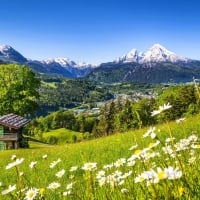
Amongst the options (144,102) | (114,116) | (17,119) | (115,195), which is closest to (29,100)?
(17,119)

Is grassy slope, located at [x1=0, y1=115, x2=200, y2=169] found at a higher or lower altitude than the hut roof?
higher

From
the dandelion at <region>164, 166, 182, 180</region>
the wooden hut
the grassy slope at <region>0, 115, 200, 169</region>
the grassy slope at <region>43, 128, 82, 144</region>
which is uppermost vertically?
the dandelion at <region>164, 166, 182, 180</region>

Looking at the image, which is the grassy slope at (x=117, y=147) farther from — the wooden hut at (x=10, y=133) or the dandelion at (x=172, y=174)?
the wooden hut at (x=10, y=133)

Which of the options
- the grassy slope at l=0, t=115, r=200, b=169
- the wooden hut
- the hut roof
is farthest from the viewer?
the hut roof

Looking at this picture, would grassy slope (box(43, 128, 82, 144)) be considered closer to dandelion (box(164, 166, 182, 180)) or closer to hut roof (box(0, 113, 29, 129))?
hut roof (box(0, 113, 29, 129))

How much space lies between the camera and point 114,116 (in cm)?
11738

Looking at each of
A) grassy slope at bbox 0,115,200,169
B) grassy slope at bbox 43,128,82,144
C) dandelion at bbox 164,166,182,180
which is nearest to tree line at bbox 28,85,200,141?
grassy slope at bbox 43,128,82,144

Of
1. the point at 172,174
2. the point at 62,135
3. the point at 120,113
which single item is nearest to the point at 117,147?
the point at 172,174

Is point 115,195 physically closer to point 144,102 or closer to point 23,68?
point 23,68

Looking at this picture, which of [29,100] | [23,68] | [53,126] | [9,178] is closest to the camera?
[9,178]

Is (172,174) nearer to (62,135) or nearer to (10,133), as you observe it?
(10,133)

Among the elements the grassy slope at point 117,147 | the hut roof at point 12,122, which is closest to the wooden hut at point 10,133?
the hut roof at point 12,122

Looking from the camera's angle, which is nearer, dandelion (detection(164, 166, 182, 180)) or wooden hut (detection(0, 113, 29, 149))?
dandelion (detection(164, 166, 182, 180))

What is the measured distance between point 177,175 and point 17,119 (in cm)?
5041
